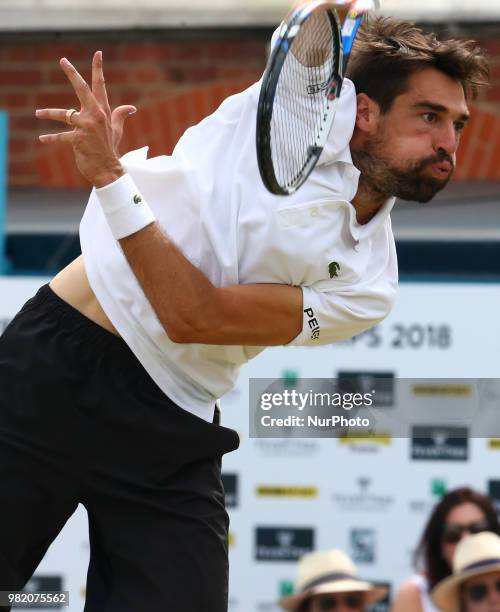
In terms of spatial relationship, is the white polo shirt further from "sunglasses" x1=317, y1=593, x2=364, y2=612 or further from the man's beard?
"sunglasses" x1=317, y1=593, x2=364, y2=612

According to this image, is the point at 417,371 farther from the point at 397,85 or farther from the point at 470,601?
the point at 397,85

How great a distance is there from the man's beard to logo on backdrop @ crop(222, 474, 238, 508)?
1.74 metres

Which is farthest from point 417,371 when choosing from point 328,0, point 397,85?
point 328,0

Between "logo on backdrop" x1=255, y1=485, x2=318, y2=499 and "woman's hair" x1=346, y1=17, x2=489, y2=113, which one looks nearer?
"woman's hair" x1=346, y1=17, x2=489, y2=113

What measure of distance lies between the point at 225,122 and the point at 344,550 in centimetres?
189

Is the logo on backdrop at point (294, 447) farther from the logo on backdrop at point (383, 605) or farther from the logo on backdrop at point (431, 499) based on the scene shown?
the logo on backdrop at point (383, 605)

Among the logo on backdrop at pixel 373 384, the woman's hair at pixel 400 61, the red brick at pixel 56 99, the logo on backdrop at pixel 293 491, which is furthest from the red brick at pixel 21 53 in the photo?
the woman's hair at pixel 400 61

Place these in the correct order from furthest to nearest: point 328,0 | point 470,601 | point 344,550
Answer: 1. point 344,550
2. point 470,601
3. point 328,0

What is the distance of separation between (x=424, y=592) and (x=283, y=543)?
54 cm

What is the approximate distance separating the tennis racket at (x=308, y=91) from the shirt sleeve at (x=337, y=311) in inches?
13.0

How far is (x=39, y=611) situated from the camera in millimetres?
4629

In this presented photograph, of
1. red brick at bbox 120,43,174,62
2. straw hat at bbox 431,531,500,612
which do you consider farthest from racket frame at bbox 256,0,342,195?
red brick at bbox 120,43,174,62

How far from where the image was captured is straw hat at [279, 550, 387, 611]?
4273mm

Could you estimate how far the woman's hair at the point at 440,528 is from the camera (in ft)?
14.1
